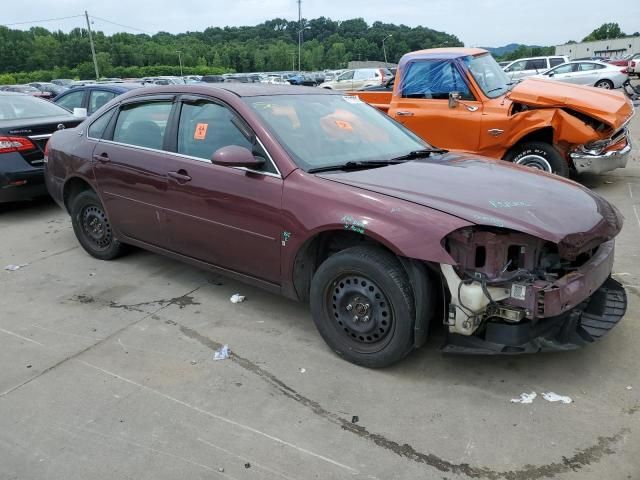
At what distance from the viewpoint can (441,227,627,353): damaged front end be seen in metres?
2.79

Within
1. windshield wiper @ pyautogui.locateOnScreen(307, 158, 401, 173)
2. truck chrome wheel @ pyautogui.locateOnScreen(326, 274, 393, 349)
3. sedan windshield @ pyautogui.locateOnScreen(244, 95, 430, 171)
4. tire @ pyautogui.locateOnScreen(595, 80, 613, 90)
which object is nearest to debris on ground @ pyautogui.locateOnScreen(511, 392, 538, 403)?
truck chrome wheel @ pyautogui.locateOnScreen(326, 274, 393, 349)

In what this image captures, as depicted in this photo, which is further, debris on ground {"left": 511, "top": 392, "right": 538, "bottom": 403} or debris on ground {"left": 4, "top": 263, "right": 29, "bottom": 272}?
debris on ground {"left": 4, "top": 263, "right": 29, "bottom": 272}

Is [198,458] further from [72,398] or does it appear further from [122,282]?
[122,282]

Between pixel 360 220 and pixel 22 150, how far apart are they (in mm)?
5450

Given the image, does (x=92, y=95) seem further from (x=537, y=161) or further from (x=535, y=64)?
(x=535, y=64)

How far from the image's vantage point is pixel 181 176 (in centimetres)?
402

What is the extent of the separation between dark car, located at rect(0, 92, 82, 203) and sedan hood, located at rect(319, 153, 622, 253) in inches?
195

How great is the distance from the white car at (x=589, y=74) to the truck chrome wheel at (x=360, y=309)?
69.4 ft

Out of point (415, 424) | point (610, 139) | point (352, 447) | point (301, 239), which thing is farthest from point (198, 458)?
point (610, 139)

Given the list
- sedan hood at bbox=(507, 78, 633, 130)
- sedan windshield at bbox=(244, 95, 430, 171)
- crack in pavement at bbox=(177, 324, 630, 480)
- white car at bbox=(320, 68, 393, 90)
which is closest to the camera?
crack in pavement at bbox=(177, 324, 630, 480)

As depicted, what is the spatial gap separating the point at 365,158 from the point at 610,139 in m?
4.46

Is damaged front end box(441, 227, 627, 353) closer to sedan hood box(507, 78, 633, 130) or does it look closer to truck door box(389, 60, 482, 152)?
sedan hood box(507, 78, 633, 130)

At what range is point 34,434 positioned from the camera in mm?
2773

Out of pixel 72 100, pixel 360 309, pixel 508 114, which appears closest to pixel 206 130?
pixel 360 309
